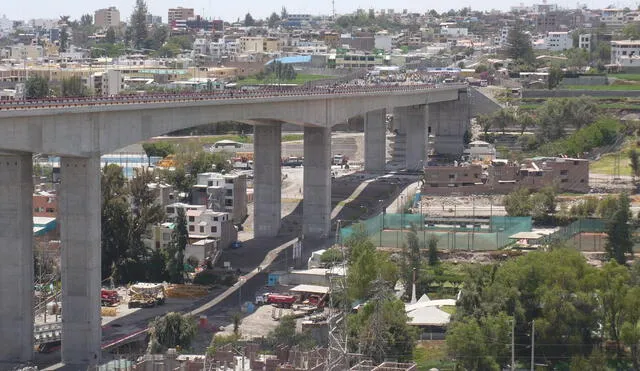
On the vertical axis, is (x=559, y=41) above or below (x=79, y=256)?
above

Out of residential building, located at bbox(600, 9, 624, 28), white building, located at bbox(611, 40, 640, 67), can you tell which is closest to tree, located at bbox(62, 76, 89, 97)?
white building, located at bbox(611, 40, 640, 67)

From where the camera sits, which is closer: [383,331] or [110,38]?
[383,331]

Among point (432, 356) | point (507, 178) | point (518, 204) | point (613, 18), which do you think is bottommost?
point (432, 356)

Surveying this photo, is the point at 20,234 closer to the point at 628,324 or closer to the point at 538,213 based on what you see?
the point at 628,324

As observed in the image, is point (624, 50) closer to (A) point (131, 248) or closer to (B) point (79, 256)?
(A) point (131, 248)

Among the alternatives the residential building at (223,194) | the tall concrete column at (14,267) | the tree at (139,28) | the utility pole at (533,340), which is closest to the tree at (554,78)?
the residential building at (223,194)

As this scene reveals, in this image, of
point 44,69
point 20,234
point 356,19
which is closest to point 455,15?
point 356,19

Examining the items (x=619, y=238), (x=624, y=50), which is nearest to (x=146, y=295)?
(x=619, y=238)
